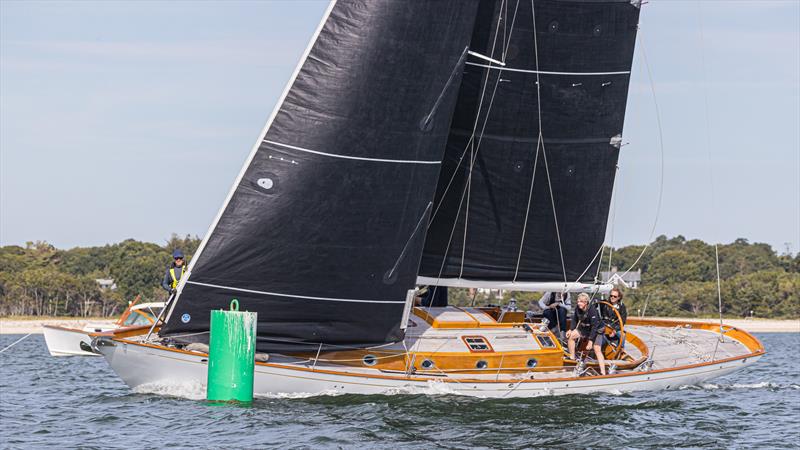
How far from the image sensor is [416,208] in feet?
67.8

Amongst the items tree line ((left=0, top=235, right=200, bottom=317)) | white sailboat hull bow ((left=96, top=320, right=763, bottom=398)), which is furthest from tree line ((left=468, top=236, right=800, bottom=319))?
white sailboat hull bow ((left=96, top=320, right=763, bottom=398))

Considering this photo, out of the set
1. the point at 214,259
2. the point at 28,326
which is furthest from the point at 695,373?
the point at 28,326

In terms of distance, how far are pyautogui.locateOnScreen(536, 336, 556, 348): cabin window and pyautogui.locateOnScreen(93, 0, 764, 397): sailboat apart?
4 cm

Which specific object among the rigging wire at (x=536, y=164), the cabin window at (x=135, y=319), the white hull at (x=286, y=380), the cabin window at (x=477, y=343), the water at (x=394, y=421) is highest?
the rigging wire at (x=536, y=164)

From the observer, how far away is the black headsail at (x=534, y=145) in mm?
22844

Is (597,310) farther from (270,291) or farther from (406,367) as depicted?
(270,291)


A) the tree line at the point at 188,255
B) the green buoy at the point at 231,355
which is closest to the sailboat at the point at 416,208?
the green buoy at the point at 231,355

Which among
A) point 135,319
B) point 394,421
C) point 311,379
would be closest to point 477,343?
point 311,379

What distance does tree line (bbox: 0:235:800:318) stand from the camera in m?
67.0

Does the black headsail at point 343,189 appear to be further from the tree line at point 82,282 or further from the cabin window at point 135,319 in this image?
the tree line at point 82,282

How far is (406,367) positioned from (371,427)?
9.59 ft

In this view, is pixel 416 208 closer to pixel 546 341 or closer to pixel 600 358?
pixel 546 341

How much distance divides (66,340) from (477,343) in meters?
7.36

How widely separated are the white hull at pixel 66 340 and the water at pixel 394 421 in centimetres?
108
